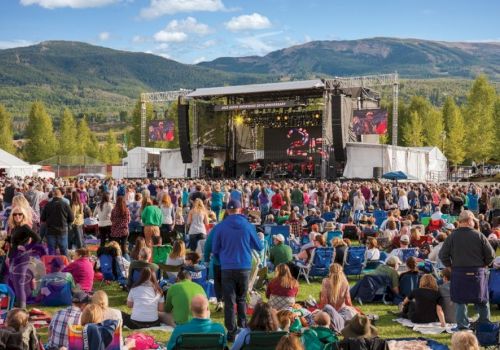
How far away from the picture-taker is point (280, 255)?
11.0m

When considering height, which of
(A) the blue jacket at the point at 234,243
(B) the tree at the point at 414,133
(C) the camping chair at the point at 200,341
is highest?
(B) the tree at the point at 414,133

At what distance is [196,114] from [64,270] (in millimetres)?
33167

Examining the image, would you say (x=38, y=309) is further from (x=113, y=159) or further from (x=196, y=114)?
(x=113, y=159)

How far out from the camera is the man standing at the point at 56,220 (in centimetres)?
1050

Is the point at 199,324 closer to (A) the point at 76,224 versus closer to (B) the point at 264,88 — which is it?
(A) the point at 76,224

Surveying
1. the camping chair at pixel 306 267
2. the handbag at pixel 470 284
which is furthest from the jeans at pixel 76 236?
the handbag at pixel 470 284

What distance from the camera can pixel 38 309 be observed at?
28.6 feet

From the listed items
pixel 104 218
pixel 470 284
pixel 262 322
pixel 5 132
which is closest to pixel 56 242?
pixel 104 218

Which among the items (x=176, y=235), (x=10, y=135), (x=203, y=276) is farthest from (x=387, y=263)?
(x=10, y=135)

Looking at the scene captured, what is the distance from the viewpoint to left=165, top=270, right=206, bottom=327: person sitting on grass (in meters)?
7.03

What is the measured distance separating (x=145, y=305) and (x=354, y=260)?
5.15 m

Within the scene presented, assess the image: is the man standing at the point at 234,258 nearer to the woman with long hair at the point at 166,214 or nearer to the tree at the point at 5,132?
the woman with long hair at the point at 166,214

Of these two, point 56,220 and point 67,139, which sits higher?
point 67,139

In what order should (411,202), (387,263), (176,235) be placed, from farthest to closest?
(411,202)
(176,235)
(387,263)
